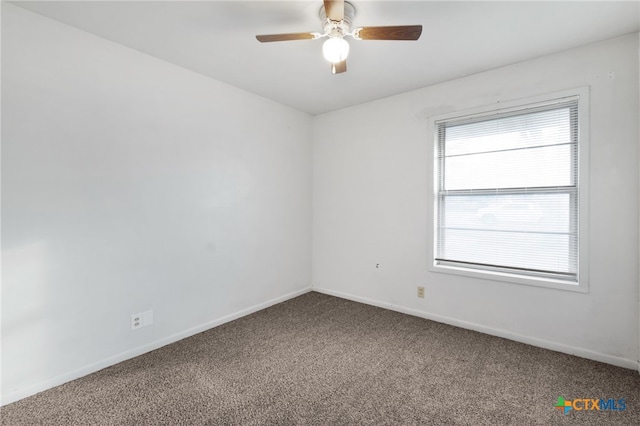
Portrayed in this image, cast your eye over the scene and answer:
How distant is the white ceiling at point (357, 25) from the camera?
6.04 feet

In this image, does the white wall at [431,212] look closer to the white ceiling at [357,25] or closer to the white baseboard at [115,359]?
the white ceiling at [357,25]

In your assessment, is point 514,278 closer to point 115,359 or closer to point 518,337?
point 518,337

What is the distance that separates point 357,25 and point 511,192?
1943 millimetres

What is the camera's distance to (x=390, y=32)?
5.62 feet

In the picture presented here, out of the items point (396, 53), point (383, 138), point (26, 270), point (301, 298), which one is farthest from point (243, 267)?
point (396, 53)

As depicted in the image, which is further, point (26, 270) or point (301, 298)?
point (301, 298)

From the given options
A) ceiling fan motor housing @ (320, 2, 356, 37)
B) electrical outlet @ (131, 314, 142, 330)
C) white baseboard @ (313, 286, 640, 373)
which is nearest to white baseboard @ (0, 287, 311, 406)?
electrical outlet @ (131, 314, 142, 330)

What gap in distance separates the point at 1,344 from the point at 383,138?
139 inches

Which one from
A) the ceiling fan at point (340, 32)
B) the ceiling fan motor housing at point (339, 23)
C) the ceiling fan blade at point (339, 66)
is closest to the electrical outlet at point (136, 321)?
the ceiling fan at point (340, 32)

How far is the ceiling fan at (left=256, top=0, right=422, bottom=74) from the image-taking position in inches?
64.7

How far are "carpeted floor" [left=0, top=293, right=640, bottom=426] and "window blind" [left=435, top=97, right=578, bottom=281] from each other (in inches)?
30.0

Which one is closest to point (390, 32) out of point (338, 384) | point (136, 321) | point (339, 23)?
point (339, 23)

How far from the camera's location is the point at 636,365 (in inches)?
83.1

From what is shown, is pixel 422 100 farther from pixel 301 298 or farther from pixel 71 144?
pixel 71 144
